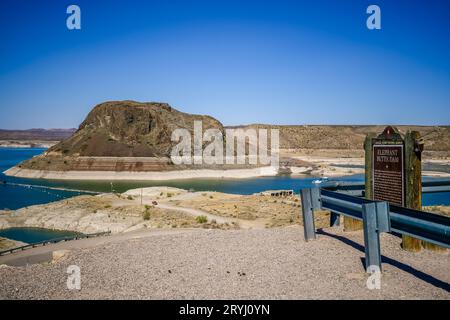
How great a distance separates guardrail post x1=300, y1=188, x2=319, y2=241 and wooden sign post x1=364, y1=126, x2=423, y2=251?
1.58 metres

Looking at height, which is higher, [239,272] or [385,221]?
[385,221]

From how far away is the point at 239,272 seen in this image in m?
7.17

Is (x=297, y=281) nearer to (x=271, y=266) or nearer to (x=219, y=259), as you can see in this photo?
(x=271, y=266)

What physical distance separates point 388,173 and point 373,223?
278cm

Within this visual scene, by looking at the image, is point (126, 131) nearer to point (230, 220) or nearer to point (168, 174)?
point (168, 174)

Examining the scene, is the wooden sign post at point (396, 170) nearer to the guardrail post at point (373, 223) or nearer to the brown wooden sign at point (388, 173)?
the brown wooden sign at point (388, 173)

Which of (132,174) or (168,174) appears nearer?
(132,174)

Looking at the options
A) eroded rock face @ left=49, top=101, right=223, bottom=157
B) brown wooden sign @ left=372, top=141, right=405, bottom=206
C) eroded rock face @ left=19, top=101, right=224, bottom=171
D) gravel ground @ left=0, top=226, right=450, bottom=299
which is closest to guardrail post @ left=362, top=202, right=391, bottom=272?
gravel ground @ left=0, top=226, right=450, bottom=299

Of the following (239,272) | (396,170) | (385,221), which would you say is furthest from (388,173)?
(239,272)

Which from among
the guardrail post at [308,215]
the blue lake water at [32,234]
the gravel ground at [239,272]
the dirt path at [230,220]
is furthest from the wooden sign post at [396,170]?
the blue lake water at [32,234]

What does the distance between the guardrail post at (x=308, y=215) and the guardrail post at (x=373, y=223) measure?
225 centimetres

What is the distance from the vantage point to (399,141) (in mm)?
9211

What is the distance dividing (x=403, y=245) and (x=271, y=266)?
10.3 feet
